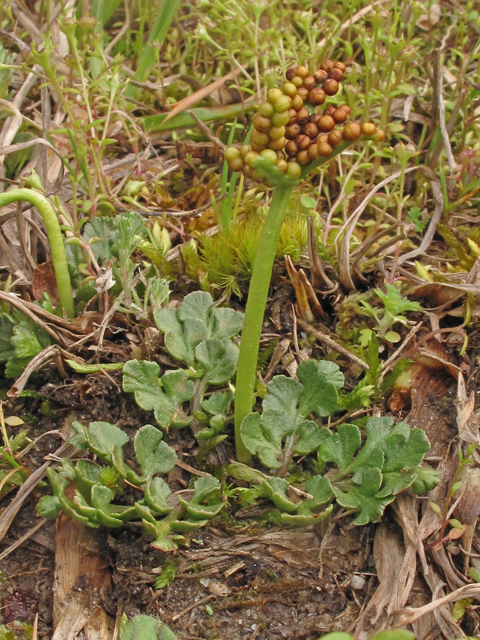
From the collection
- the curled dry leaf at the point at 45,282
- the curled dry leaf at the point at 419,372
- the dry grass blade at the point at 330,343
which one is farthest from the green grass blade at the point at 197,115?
the curled dry leaf at the point at 419,372

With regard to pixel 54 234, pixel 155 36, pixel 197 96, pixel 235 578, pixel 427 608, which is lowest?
pixel 235 578

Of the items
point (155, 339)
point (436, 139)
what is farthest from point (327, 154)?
point (436, 139)

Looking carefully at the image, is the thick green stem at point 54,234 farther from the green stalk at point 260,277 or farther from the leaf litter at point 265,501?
the green stalk at point 260,277

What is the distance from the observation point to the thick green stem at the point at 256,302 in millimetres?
1830

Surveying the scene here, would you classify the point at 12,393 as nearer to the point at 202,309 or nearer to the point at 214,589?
the point at 202,309

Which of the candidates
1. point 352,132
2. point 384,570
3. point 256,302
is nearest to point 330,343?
point 256,302

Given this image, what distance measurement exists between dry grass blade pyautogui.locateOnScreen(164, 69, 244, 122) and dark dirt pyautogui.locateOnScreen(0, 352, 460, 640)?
214cm

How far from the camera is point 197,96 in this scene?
11.5ft

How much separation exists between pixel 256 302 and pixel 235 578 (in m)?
0.95

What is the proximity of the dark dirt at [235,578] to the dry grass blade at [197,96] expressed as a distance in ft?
7.03

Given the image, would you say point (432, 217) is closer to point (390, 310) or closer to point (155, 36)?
point (390, 310)

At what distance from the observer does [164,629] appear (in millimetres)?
1829

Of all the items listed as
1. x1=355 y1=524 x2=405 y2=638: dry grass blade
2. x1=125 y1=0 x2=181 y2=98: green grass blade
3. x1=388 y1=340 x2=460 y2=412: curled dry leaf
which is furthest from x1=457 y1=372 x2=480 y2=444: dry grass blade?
x1=125 y1=0 x2=181 y2=98: green grass blade

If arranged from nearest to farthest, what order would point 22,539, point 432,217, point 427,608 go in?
1. point 427,608
2. point 22,539
3. point 432,217
